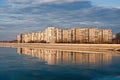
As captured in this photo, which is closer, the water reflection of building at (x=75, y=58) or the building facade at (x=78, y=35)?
the water reflection of building at (x=75, y=58)

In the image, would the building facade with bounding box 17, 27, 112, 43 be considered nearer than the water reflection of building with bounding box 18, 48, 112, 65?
No

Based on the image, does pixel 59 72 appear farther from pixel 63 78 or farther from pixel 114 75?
pixel 114 75

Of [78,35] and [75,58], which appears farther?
[78,35]

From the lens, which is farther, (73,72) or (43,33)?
(43,33)

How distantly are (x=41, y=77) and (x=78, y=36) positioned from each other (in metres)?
141

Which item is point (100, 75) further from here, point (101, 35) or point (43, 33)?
point (43, 33)

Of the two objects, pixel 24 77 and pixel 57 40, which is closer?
pixel 24 77

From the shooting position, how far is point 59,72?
1271 inches

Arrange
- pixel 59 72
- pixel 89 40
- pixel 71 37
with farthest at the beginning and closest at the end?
pixel 71 37 → pixel 89 40 → pixel 59 72

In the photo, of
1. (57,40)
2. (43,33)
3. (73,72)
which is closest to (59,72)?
(73,72)

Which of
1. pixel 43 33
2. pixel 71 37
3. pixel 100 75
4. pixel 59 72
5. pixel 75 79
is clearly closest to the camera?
pixel 75 79

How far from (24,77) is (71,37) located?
145573mm

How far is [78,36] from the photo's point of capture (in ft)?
553

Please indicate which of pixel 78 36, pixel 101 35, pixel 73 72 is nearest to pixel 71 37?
pixel 78 36
